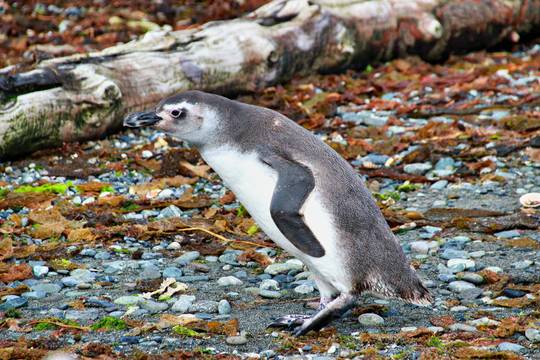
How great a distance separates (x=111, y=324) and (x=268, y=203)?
94 centimetres

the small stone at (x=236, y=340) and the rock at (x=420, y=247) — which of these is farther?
the rock at (x=420, y=247)

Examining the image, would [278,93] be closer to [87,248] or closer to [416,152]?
[416,152]

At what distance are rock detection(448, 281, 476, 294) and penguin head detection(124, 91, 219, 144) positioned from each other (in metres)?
1.57

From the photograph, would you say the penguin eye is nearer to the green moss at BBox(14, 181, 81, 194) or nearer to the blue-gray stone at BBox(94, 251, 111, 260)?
the blue-gray stone at BBox(94, 251, 111, 260)

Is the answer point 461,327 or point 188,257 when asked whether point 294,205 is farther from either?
point 188,257

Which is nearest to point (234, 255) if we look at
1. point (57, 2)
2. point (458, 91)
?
point (458, 91)

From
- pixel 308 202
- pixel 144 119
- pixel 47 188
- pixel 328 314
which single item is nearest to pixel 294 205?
pixel 308 202

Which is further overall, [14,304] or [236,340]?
[14,304]

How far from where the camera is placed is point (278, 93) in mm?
7281

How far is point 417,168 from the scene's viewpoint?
5.41 metres

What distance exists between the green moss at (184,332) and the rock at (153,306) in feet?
1.09

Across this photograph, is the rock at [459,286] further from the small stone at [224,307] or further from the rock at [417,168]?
the rock at [417,168]

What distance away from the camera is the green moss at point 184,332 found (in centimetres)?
286

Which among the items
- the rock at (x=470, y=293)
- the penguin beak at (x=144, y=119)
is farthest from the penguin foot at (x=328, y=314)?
the penguin beak at (x=144, y=119)
